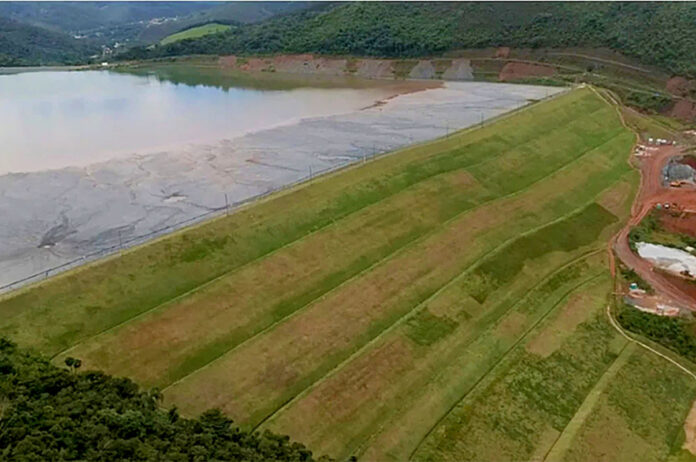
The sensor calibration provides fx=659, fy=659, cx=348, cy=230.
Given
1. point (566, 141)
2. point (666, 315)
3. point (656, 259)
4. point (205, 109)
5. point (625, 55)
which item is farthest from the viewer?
point (625, 55)

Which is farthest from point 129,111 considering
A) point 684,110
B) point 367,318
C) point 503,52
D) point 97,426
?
point 684,110

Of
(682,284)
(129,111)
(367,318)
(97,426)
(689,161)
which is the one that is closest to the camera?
(97,426)

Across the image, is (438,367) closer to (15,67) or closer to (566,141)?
(566,141)

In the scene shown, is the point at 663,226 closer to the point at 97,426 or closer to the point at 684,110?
the point at 684,110

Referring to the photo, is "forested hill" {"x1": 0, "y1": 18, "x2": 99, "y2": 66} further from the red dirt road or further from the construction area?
the construction area

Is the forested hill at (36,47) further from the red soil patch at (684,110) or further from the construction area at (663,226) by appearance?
the construction area at (663,226)

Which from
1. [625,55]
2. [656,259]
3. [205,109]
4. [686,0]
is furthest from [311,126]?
[686,0]
